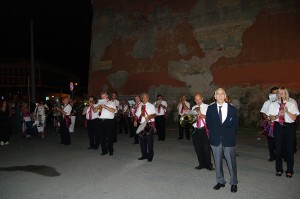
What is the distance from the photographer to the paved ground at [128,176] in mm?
5434

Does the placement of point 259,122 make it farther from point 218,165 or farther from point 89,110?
point 218,165

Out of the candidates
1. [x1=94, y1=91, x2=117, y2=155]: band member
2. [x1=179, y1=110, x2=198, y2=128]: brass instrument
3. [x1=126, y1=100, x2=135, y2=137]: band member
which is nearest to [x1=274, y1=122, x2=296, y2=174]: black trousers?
[x1=179, y1=110, x2=198, y2=128]: brass instrument

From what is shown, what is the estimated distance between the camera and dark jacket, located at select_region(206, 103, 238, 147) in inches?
210

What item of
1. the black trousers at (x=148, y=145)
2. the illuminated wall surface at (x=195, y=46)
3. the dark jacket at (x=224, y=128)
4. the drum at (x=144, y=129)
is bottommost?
the black trousers at (x=148, y=145)

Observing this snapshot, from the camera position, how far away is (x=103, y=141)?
30.4ft

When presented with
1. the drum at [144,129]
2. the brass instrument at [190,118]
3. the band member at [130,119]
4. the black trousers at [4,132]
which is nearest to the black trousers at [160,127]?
the band member at [130,119]

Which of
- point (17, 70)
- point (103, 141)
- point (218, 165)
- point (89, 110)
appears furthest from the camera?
point (17, 70)

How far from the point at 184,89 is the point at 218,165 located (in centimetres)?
1340

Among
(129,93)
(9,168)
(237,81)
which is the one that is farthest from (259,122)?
(9,168)

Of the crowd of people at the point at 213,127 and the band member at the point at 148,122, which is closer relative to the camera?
the crowd of people at the point at 213,127

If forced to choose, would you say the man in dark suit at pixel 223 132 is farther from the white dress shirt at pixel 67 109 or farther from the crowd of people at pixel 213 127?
the white dress shirt at pixel 67 109

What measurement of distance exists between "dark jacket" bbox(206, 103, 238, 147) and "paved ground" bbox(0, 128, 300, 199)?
959 mm

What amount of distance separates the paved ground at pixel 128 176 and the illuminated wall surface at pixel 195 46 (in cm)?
756

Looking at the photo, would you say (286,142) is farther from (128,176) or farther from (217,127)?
(128,176)
